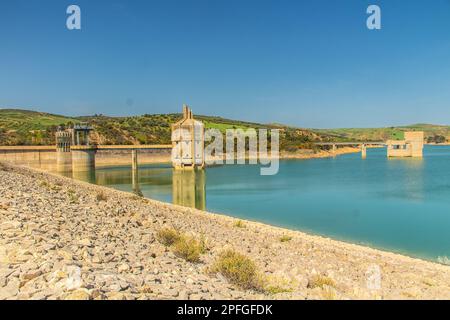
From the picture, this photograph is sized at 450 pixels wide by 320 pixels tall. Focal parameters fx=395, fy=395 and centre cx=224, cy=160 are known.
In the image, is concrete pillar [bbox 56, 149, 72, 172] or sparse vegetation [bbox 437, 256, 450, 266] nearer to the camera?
sparse vegetation [bbox 437, 256, 450, 266]

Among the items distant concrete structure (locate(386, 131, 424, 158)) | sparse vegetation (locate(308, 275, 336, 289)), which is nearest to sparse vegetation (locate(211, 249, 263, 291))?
sparse vegetation (locate(308, 275, 336, 289))

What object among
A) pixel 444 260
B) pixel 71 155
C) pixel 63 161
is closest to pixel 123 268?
pixel 444 260

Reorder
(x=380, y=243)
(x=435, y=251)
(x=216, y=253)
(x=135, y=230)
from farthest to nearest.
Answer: (x=380, y=243) < (x=435, y=251) < (x=135, y=230) < (x=216, y=253)

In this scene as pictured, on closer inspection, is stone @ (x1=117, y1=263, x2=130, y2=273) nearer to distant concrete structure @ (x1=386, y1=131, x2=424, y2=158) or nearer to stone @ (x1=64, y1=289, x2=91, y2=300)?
stone @ (x1=64, y1=289, x2=91, y2=300)

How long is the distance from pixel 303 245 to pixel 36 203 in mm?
8764

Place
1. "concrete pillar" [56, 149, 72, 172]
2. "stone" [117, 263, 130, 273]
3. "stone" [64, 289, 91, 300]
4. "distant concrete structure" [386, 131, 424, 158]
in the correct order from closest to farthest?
"stone" [64, 289, 91, 300]
"stone" [117, 263, 130, 273]
"concrete pillar" [56, 149, 72, 172]
"distant concrete structure" [386, 131, 424, 158]

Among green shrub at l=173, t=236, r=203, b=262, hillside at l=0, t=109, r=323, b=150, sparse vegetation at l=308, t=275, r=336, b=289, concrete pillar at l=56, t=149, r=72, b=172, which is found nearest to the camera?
sparse vegetation at l=308, t=275, r=336, b=289

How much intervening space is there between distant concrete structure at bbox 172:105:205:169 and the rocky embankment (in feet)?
195

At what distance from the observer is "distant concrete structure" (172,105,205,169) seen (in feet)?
241

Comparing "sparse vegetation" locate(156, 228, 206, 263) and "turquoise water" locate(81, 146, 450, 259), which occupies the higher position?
"sparse vegetation" locate(156, 228, 206, 263)

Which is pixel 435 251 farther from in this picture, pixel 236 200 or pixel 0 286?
pixel 236 200

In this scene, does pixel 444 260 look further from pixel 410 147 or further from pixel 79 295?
pixel 410 147

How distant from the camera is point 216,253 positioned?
995 centimetres
